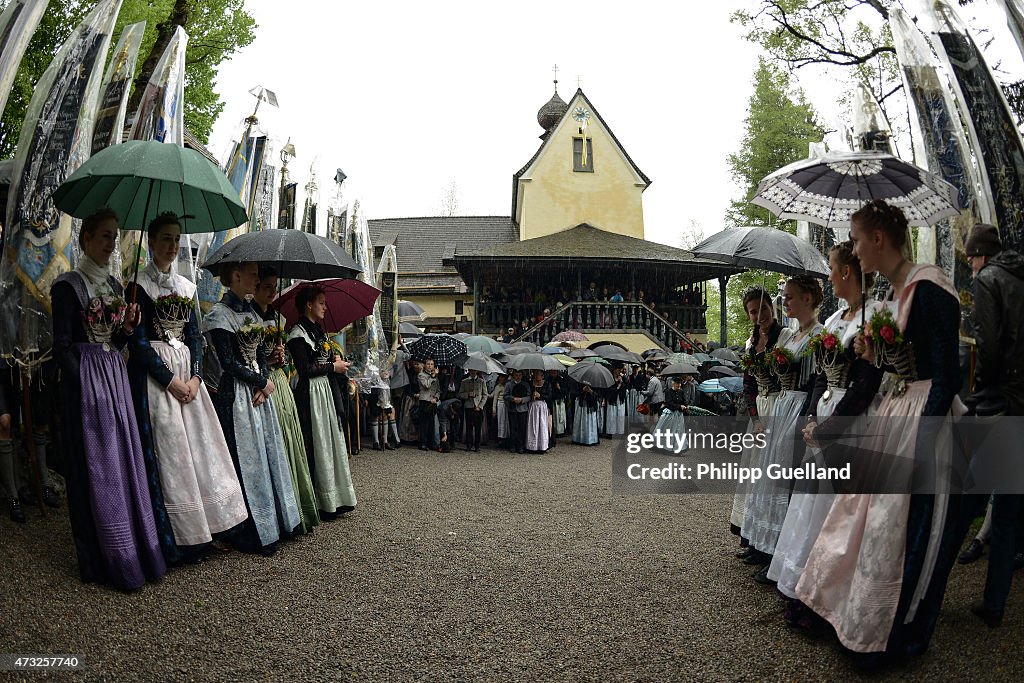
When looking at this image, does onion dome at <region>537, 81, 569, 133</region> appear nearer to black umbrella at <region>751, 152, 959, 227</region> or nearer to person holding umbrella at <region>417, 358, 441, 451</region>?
person holding umbrella at <region>417, 358, 441, 451</region>

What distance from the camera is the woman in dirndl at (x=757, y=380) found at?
5281 mm

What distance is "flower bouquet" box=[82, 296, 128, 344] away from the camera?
14.3ft

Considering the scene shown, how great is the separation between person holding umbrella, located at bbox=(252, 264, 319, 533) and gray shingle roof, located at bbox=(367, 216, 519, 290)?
3085 cm

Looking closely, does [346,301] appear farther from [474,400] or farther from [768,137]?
[768,137]

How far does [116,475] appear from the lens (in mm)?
4309

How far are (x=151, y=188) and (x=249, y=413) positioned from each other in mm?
1802

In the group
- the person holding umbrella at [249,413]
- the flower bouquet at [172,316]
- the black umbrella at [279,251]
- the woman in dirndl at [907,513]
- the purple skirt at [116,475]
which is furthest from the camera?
the black umbrella at [279,251]

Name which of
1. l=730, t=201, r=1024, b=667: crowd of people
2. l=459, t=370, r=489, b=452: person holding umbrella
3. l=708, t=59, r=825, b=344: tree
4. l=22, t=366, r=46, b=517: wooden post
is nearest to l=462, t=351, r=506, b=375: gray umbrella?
l=459, t=370, r=489, b=452: person holding umbrella

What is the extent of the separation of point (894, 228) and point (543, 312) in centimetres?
2265

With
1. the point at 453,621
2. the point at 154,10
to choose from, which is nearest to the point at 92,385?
the point at 453,621

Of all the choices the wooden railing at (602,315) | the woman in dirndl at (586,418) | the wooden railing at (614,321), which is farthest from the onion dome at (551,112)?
the woman in dirndl at (586,418)

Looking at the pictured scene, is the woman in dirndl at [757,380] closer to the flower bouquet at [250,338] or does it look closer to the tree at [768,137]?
the flower bouquet at [250,338]

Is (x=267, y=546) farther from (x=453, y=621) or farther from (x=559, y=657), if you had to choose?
(x=559, y=657)

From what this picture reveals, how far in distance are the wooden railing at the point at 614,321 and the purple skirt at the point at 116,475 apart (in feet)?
66.8
